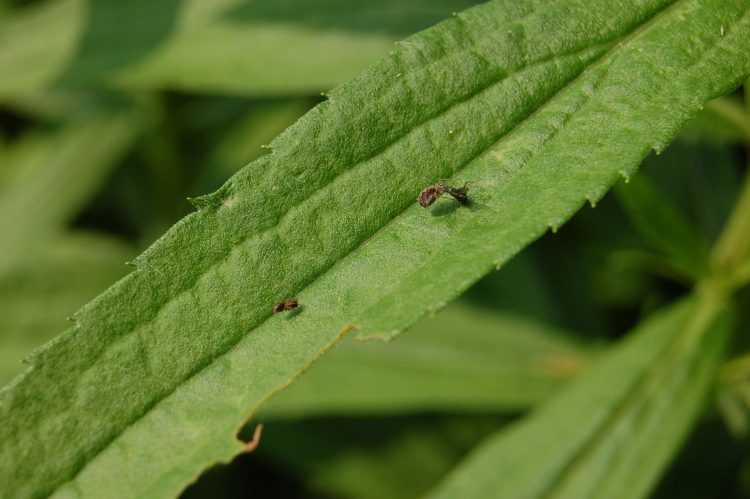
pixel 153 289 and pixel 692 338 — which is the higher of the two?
pixel 153 289

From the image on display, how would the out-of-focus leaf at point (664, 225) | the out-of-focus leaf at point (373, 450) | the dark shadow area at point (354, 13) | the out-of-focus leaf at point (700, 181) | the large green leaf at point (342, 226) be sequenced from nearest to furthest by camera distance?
1. the large green leaf at point (342, 226)
2. the out-of-focus leaf at point (664, 225)
3. the dark shadow area at point (354, 13)
4. the out-of-focus leaf at point (700, 181)
5. the out-of-focus leaf at point (373, 450)

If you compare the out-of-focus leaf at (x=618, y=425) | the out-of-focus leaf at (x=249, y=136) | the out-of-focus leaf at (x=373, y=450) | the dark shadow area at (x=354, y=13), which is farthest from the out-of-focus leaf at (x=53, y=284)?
the out-of-focus leaf at (x=618, y=425)

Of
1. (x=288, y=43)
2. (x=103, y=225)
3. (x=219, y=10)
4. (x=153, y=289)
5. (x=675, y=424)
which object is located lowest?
(x=675, y=424)

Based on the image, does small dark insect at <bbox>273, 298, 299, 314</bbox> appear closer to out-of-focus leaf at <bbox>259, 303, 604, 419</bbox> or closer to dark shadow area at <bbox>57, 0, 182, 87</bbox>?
out-of-focus leaf at <bbox>259, 303, 604, 419</bbox>

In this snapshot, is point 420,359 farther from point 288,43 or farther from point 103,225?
point 103,225

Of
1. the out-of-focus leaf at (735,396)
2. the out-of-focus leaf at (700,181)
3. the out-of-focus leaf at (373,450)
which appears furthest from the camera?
the out-of-focus leaf at (373,450)

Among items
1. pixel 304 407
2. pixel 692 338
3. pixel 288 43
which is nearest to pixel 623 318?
pixel 692 338

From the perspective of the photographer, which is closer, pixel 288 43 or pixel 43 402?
pixel 43 402

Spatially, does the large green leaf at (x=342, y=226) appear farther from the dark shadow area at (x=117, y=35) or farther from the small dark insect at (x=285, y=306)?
the dark shadow area at (x=117, y=35)
